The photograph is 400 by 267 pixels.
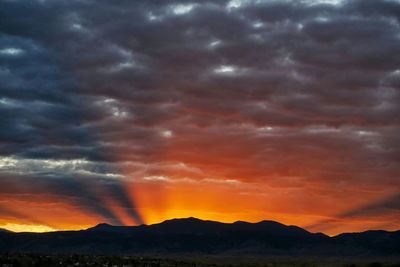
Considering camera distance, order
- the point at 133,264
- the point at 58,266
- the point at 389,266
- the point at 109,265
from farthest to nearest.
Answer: the point at 389,266
the point at 133,264
the point at 109,265
the point at 58,266

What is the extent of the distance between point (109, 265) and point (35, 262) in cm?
908

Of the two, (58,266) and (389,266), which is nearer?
(58,266)

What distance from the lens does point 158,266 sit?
69375 mm

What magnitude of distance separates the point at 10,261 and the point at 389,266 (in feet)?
188

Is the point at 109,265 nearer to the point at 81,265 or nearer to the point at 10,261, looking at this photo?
the point at 81,265

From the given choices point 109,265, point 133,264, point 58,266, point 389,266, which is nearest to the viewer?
point 58,266

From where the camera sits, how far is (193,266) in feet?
257

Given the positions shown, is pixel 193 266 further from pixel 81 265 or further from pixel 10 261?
pixel 10 261

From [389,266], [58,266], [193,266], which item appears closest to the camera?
[58,266]

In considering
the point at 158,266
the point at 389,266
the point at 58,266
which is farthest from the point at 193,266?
the point at 389,266

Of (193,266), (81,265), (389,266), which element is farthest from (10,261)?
(389,266)

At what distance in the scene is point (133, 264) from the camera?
68.6 meters

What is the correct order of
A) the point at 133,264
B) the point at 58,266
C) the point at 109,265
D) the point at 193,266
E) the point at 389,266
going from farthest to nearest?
the point at 389,266
the point at 193,266
the point at 133,264
the point at 109,265
the point at 58,266

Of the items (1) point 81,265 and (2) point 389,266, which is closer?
(1) point 81,265
